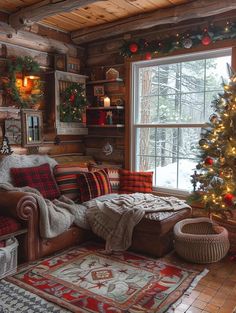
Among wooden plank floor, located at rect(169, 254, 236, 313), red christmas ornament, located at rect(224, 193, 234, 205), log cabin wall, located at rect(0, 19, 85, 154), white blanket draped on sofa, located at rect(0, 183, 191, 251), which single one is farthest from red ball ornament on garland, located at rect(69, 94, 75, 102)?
wooden plank floor, located at rect(169, 254, 236, 313)

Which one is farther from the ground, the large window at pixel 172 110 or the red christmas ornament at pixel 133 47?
the red christmas ornament at pixel 133 47

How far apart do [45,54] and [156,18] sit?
5.21ft

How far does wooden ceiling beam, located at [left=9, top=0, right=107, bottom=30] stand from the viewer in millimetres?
3189

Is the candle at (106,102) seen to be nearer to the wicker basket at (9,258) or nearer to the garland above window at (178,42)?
the garland above window at (178,42)

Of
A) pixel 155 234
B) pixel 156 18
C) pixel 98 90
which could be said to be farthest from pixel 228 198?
pixel 98 90

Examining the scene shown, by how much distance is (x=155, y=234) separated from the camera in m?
3.09

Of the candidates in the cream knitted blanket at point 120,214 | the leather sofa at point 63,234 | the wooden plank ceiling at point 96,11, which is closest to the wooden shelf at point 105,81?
the wooden plank ceiling at point 96,11

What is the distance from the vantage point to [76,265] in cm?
292

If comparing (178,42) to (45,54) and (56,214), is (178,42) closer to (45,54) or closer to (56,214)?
(45,54)

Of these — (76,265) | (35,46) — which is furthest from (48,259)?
Result: (35,46)

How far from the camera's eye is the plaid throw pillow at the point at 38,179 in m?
3.45

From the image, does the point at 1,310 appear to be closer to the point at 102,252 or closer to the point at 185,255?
the point at 102,252

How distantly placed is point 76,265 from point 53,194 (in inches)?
38.8

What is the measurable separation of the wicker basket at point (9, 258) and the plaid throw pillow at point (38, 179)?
0.78 metres
